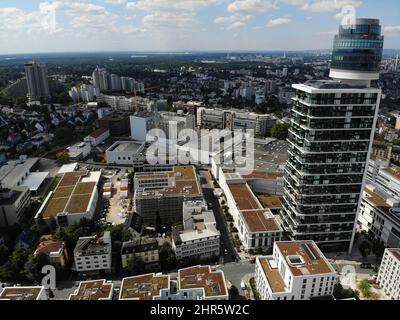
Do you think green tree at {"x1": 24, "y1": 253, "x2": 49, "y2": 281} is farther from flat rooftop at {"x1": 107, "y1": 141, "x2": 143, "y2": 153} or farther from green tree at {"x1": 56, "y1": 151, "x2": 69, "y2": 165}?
green tree at {"x1": 56, "y1": 151, "x2": 69, "y2": 165}

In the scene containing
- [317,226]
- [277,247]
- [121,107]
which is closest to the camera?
[277,247]

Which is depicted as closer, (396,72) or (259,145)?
(259,145)

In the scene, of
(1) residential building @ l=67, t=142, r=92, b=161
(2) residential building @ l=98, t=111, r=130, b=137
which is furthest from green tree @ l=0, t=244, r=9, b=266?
(2) residential building @ l=98, t=111, r=130, b=137

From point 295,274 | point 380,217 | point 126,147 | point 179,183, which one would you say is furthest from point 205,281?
point 126,147

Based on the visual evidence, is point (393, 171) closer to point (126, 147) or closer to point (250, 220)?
point (250, 220)

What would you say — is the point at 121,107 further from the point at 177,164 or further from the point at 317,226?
the point at 317,226

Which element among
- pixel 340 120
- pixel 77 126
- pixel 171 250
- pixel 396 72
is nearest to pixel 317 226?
pixel 340 120

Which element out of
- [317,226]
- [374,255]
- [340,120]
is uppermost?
Result: [340,120]
